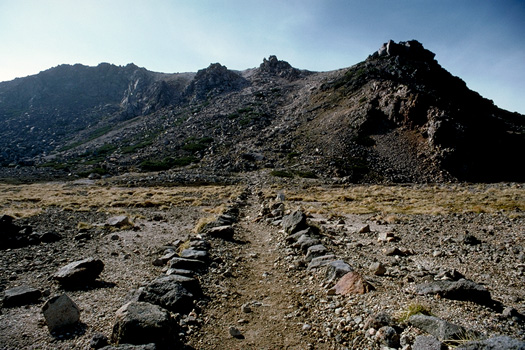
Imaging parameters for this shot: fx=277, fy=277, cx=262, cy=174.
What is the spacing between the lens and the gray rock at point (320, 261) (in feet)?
30.0

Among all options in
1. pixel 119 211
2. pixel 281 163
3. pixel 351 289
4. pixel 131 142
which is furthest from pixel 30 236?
pixel 131 142

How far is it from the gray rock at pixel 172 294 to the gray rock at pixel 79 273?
104 inches

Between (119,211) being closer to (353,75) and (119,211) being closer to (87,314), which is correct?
(87,314)

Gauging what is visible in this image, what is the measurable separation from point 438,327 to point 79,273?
9197mm

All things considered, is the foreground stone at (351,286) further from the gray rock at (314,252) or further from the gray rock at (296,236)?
the gray rock at (296,236)

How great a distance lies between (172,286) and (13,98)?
190954 mm

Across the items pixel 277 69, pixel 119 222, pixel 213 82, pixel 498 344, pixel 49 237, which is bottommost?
pixel 49 237

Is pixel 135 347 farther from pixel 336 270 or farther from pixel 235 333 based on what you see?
pixel 336 270

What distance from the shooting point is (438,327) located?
4820 millimetres

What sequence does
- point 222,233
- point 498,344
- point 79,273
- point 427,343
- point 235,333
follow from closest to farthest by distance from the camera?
point 498,344 < point 427,343 < point 235,333 < point 79,273 < point 222,233

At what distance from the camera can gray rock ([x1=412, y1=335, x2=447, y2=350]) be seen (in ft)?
14.2

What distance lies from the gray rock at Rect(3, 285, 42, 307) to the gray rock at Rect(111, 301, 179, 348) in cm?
368

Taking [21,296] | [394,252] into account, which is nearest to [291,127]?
[394,252]

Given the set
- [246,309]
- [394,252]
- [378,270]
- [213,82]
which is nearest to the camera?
[246,309]
